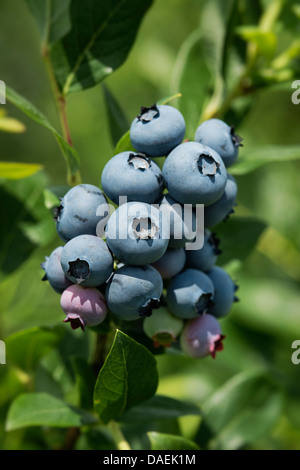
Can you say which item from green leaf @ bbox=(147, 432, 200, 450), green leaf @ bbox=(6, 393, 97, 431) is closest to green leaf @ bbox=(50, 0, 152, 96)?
green leaf @ bbox=(6, 393, 97, 431)

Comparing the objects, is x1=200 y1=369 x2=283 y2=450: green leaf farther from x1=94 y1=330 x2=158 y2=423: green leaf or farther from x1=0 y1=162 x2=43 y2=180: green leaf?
x1=0 y1=162 x2=43 y2=180: green leaf

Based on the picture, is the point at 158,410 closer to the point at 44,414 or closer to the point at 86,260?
the point at 44,414

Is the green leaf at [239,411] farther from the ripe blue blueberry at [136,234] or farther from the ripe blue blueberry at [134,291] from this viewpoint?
the ripe blue blueberry at [136,234]

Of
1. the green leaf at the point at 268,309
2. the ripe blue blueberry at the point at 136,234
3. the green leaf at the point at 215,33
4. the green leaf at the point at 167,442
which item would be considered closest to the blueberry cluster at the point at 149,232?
the ripe blue blueberry at the point at 136,234
